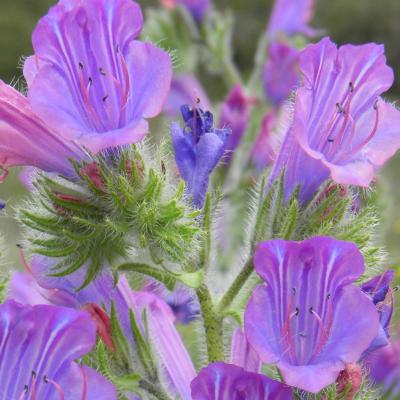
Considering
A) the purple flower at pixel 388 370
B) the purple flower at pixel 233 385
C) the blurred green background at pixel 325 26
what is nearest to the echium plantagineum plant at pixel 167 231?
the purple flower at pixel 233 385

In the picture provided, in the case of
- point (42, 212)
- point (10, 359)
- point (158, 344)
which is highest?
point (42, 212)

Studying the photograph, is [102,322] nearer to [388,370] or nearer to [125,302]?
[125,302]

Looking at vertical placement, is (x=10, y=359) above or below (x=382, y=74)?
below

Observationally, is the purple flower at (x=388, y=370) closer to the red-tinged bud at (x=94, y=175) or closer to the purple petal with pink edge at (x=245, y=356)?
the purple petal with pink edge at (x=245, y=356)

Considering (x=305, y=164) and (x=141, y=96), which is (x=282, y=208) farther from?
(x=141, y=96)

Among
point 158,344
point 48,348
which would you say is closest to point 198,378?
point 48,348

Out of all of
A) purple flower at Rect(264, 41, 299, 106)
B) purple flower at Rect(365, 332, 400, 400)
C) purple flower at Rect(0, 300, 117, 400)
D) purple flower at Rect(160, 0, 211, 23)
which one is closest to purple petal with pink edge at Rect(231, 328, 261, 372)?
purple flower at Rect(0, 300, 117, 400)

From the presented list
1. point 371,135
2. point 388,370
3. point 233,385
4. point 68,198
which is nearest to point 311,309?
point 233,385

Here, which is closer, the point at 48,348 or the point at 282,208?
the point at 48,348
